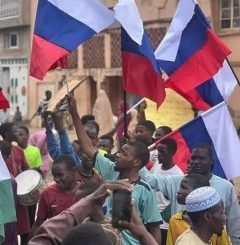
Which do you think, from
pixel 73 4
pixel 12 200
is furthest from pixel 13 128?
pixel 12 200

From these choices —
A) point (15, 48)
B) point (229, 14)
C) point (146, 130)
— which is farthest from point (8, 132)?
point (15, 48)

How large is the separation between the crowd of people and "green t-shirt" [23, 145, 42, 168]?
1018 mm

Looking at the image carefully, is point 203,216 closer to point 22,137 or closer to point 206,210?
point 206,210

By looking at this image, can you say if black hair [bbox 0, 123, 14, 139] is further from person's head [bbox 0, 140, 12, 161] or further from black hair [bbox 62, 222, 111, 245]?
black hair [bbox 62, 222, 111, 245]

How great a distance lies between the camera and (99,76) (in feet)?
78.6

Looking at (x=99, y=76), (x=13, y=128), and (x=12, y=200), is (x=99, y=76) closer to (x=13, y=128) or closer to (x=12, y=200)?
(x=13, y=128)

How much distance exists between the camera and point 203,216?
4.20 m

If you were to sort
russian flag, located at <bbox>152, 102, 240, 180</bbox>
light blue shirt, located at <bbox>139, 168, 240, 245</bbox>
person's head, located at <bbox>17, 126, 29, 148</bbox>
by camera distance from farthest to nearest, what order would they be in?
person's head, located at <bbox>17, 126, 29, 148</bbox>, russian flag, located at <bbox>152, 102, 240, 180</bbox>, light blue shirt, located at <bbox>139, 168, 240, 245</bbox>

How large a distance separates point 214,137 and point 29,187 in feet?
6.05

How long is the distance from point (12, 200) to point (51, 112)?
37.1 inches

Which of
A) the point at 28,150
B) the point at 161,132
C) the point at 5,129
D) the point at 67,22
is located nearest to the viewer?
the point at 67,22

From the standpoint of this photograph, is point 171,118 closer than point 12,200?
No

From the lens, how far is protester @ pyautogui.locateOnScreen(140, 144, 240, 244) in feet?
17.5

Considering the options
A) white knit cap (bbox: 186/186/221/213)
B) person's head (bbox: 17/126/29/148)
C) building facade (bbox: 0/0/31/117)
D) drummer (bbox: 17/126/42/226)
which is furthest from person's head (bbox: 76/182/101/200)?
building facade (bbox: 0/0/31/117)
